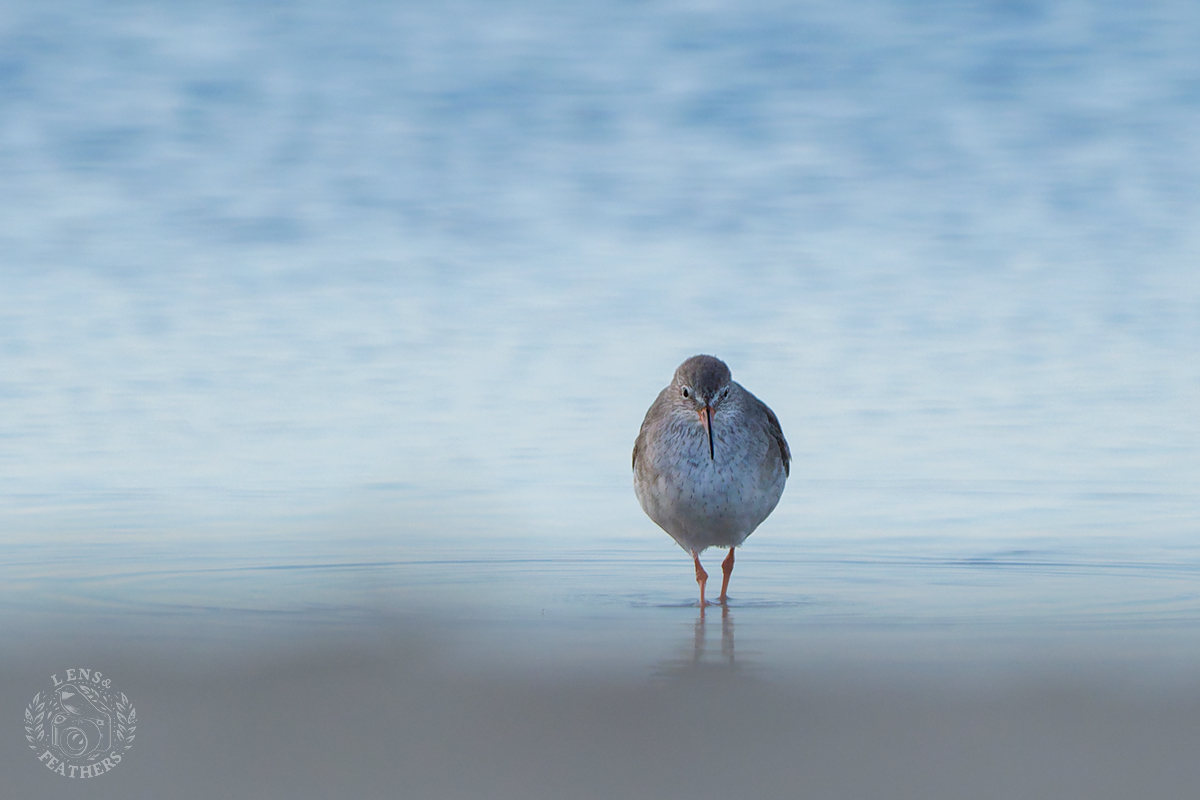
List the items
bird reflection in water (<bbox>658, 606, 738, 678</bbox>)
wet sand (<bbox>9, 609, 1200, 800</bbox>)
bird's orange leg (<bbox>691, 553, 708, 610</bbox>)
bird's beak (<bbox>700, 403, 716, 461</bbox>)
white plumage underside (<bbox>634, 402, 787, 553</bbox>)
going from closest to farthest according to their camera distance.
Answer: wet sand (<bbox>9, 609, 1200, 800</bbox>) → bird reflection in water (<bbox>658, 606, 738, 678</bbox>) → bird's orange leg (<bbox>691, 553, 708, 610</bbox>) → bird's beak (<bbox>700, 403, 716, 461</bbox>) → white plumage underside (<bbox>634, 402, 787, 553</bbox>)

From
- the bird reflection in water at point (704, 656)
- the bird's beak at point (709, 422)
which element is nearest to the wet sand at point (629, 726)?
the bird reflection in water at point (704, 656)

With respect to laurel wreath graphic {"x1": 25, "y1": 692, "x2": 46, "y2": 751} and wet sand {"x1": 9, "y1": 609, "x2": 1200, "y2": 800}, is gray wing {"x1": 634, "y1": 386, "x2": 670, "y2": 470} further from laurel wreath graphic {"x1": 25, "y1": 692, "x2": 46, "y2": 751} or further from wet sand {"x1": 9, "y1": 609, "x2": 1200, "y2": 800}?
laurel wreath graphic {"x1": 25, "y1": 692, "x2": 46, "y2": 751}

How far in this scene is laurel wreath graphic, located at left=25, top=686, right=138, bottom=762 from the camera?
412cm

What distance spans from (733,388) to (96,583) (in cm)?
441

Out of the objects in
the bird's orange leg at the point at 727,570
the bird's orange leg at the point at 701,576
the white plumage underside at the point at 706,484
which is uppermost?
the white plumage underside at the point at 706,484

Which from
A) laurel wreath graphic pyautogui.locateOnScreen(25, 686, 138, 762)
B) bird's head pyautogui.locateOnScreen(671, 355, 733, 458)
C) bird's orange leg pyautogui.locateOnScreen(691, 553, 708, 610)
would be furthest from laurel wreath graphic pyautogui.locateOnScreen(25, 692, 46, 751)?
bird's head pyautogui.locateOnScreen(671, 355, 733, 458)

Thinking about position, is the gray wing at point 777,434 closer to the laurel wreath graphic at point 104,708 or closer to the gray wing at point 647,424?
the gray wing at point 647,424

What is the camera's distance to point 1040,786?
3695mm

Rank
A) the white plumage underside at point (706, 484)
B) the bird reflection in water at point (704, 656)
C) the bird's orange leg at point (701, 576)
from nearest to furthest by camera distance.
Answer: the bird reflection in water at point (704, 656), the bird's orange leg at point (701, 576), the white plumage underside at point (706, 484)

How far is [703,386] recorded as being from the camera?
27.2 feet

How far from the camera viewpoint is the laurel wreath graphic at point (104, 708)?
4.12m

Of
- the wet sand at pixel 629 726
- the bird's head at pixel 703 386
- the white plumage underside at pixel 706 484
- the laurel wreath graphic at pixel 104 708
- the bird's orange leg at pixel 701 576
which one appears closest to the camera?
the wet sand at pixel 629 726

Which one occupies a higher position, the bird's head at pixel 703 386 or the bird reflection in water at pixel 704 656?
the bird's head at pixel 703 386

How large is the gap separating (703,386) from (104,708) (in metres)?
4.75
